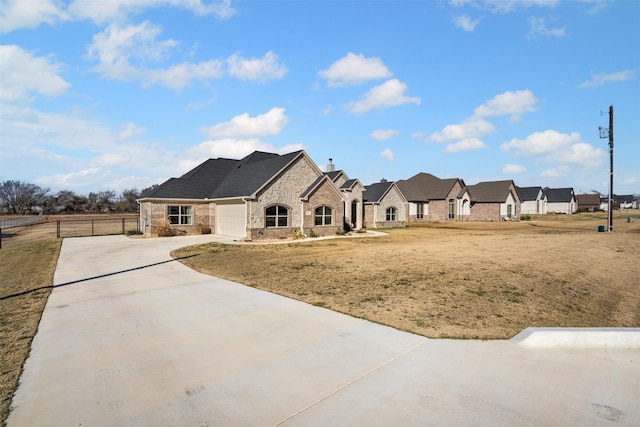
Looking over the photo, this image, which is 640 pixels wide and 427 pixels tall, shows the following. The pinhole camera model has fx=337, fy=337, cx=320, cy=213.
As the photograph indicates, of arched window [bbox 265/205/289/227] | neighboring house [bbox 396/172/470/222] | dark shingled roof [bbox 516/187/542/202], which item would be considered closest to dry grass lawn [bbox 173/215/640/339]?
arched window [bbox 265/205/289/227]

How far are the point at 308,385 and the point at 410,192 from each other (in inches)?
1915

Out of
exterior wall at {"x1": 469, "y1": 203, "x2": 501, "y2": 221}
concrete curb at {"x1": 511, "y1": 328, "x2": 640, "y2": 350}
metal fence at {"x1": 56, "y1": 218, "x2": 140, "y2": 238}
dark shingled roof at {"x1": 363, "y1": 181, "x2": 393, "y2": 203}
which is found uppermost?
dark shingled roof at {"x1": 363, "y1": 181, "x2": 393, "y2": 203}

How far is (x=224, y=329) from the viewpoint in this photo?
6641 millimetres

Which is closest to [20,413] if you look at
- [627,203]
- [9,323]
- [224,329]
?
[224,329]

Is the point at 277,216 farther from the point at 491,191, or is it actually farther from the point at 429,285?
the point at 491,191

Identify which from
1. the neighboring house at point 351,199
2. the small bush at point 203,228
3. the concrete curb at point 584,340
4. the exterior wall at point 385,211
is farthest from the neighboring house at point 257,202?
the concrete curb at point 584,340

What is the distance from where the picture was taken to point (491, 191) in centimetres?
5294

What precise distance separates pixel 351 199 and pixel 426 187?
22.2 meters

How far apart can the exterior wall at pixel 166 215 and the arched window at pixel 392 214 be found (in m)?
19.2

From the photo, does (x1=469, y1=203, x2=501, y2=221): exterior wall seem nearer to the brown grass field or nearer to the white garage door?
the brown grass field

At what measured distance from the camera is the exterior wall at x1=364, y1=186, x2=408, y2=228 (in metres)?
36.4

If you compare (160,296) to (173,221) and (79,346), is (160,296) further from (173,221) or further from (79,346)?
(173,221)

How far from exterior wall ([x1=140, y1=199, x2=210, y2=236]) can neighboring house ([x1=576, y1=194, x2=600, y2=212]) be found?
96882mm

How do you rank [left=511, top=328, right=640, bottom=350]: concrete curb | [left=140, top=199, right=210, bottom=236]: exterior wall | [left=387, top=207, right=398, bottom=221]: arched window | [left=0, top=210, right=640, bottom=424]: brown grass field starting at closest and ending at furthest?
[left=511, top=328, right=640, bottom=350]: concrete curb → [left=0, top=210, right=640, bottom=424]: brown grass field → [left=140, top=199, right=210, bottom=236]: exterior wall → [left=387, top=207, right=398, bottom=221]: arched window
